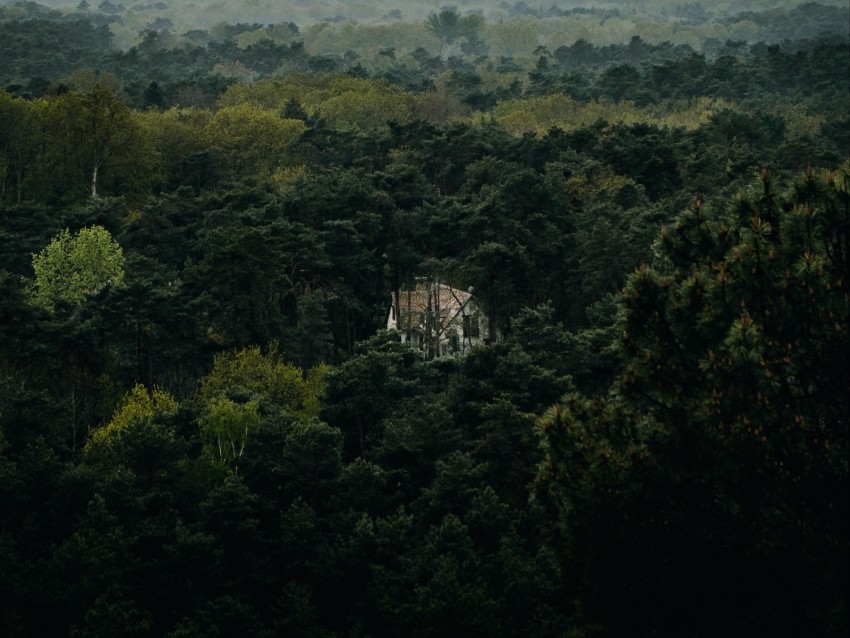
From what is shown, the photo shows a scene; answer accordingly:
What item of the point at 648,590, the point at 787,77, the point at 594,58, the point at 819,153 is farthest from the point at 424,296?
the point at 594,58

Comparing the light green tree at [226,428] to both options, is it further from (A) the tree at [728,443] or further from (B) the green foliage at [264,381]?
(A) the tree at [728,443]

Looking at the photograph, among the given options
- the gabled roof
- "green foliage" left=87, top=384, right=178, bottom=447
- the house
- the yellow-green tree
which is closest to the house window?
the house

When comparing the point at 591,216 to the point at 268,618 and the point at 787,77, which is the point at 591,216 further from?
the point at 787,77

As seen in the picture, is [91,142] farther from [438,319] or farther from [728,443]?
[728,443]

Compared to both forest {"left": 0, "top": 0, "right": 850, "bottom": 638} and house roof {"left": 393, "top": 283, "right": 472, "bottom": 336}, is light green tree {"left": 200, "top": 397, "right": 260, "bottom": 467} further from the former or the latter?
house roof {"left": 393, "top": 283, "right": 472, "bottom": 336}

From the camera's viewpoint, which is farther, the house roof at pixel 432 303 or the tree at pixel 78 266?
the house roof at pixel 432 303

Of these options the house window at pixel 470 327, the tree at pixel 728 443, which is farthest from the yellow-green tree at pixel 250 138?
the tree at pixel 728 443

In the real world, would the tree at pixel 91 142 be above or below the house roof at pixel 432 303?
above
